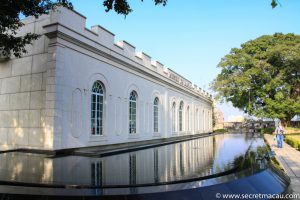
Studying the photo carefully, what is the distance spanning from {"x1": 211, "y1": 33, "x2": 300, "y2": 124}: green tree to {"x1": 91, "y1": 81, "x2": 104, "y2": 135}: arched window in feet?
77.6

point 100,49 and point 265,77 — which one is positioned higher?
point 265,77

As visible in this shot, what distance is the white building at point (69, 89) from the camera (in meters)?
10.3

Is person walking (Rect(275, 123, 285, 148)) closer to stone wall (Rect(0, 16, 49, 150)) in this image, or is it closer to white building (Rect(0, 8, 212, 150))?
white building (Rect(0, 8, 212, 150))

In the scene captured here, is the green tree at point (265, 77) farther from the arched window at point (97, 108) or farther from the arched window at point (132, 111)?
the arched window at point (97, 108)

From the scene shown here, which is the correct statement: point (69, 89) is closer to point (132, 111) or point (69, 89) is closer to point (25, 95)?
point (25, 95)

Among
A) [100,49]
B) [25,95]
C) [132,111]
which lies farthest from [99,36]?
[132,111]

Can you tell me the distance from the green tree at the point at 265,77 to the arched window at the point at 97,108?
23.7 meters

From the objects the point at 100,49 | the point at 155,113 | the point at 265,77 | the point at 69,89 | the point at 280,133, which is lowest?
the point at 280,133

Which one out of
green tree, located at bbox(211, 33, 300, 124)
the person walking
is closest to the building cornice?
the person walking

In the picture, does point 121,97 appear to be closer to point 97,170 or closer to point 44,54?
point 44,54

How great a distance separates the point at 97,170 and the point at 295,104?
1198 inches

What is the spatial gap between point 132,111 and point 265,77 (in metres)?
23.3

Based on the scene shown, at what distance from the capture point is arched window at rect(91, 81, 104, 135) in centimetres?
1227

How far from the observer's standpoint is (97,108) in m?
12.6
